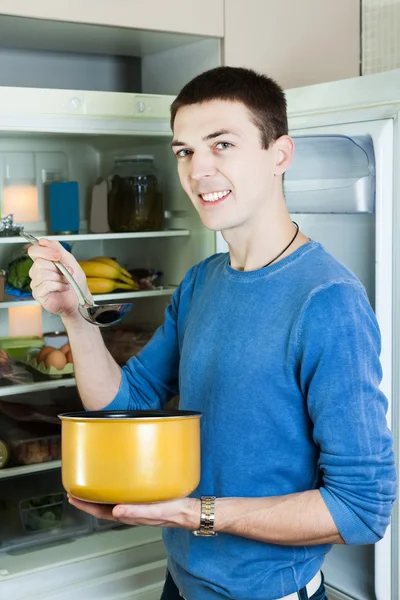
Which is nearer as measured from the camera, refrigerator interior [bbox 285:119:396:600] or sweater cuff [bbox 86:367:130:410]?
sweater cuff [bbox 86:367:130:410]

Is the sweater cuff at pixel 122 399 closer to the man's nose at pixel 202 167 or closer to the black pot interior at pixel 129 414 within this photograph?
the black pot interior at pixel 129 414

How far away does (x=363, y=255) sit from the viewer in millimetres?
1798

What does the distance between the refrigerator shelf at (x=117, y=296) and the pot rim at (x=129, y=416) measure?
84 cm

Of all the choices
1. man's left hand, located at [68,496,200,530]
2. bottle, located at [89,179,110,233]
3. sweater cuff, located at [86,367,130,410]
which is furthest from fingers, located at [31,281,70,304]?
bottle, located at [89,179,110,233]

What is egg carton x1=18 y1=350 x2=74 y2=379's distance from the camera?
2070mm

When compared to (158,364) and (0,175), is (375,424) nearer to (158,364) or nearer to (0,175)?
(158,364)

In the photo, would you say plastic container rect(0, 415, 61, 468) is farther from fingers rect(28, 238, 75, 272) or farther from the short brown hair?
the short brown hair

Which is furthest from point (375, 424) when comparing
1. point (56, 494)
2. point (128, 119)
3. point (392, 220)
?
point (56, 494)

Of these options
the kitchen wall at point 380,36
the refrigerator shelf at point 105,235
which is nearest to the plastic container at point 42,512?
the refrigerator shelf at point 105,235

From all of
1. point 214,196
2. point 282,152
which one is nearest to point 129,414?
point 214,196

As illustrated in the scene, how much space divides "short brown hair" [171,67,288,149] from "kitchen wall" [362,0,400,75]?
0.95 m

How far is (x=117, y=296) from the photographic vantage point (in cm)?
209

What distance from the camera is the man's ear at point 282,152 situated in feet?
4.15

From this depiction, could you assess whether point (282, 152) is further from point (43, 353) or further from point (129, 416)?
point (43, 353)
